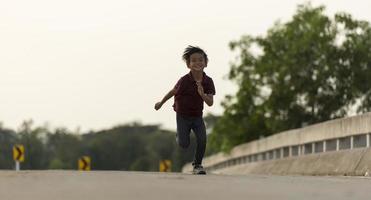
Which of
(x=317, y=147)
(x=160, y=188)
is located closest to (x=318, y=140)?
(x=317, y=147)

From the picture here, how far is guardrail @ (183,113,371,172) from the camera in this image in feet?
58.9

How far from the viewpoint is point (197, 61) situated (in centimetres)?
1279

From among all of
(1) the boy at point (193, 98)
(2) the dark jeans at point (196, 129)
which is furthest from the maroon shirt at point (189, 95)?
(2) the dark jeans at point (196, 129)

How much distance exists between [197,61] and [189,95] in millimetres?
577

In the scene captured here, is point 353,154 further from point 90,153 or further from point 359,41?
point 90,153

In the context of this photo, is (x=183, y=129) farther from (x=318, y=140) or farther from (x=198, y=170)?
(x=318, y=140)

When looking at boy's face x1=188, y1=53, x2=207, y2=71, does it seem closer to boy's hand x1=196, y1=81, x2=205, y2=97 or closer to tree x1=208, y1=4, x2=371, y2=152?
boy's hand x1=196, y1=81, x2=205, y2=97

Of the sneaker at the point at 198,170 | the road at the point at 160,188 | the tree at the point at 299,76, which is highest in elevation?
the tree at the point at 299,76

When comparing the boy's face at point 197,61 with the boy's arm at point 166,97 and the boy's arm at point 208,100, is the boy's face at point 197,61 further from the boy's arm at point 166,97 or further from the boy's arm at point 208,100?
the boy's arm at point 166,97

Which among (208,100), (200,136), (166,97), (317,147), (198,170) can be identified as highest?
(317,147)

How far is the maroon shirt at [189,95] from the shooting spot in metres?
13.0

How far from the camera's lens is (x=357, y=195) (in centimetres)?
877

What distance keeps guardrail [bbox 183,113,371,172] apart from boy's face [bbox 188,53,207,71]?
5187 mm

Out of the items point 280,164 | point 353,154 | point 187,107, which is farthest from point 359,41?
point 187,107
